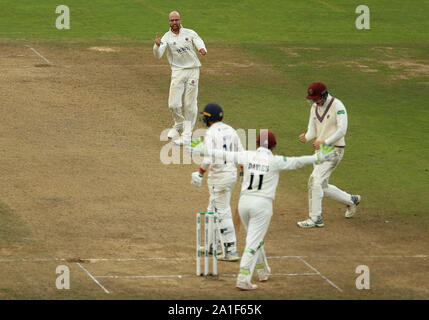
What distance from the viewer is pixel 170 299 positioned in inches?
483

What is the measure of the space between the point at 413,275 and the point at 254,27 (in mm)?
19913

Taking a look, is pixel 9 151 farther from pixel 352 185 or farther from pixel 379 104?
pixel 379 104

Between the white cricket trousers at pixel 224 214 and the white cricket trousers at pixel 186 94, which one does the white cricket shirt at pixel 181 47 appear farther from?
the white cricket trousers at pixel 224 214

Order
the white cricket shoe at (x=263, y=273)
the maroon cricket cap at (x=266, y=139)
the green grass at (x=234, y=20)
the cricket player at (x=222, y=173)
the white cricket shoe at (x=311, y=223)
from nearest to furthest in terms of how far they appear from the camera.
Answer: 1. the maroon cricket cap at (x=266, y=139)
2. the white cricket shoe at (x=263, y=273)
3. the cricket player at (x=222, y=173)
4. the white cricket shoe at (x=311, y=223)
5. the green grass at (x=234, y=20)

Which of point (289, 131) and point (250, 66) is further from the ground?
point (250, 66)

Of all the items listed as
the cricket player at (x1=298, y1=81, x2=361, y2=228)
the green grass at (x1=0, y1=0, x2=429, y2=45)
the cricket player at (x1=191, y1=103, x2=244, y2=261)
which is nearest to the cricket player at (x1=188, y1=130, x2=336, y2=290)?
the cricket player at (x1=191, y1=103, x2=244, y2=261)

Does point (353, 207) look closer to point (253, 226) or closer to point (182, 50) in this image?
point (253, 226)

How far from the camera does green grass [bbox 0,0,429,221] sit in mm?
19297

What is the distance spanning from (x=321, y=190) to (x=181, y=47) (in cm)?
571

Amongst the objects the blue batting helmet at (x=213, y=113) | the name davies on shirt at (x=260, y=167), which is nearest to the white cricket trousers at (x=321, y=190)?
the blue batting helmet at (x=213, y=113)

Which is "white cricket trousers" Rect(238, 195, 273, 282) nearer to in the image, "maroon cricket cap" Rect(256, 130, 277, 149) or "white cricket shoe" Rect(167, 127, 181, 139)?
"maroon cricket cap" Rect(256, 130, 277, 149)

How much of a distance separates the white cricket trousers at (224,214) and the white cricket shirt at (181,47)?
648 cm

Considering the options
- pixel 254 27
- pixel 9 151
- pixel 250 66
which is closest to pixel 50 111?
pixel 9 151

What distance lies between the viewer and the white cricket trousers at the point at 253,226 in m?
12.6
